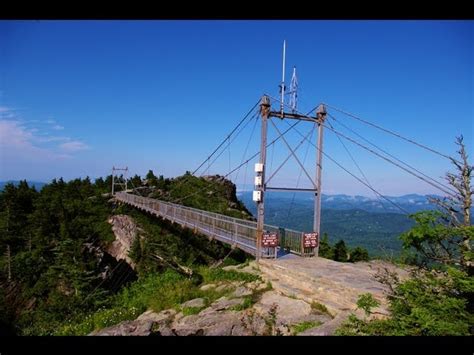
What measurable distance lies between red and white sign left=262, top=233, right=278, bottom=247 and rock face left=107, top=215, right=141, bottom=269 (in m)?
11.2

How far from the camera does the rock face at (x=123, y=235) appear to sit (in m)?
20.7

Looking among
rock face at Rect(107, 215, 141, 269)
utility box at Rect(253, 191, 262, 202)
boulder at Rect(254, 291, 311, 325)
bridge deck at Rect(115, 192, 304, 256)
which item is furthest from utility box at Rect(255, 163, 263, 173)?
rock face at Rect(107, 215, 141, 269)

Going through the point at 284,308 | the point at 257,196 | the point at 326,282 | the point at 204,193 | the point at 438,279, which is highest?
the point at 257,196

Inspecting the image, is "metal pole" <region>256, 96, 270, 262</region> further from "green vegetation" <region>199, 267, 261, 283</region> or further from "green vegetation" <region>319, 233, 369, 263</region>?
"green vegetation" <region>319, 233, 369, 263</region>

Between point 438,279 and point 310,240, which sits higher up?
point 438,279

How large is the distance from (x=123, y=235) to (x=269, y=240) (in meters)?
13.7

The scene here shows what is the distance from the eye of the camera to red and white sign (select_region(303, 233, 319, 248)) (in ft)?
36.5

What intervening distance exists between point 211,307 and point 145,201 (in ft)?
44.2

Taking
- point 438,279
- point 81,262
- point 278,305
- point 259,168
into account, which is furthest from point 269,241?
point 81,262

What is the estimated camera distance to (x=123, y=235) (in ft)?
72.4

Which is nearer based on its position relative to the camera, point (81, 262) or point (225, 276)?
point (225, 276)

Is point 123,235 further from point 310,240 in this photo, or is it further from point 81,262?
point 310,240

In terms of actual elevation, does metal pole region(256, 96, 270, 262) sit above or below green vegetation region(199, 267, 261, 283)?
above

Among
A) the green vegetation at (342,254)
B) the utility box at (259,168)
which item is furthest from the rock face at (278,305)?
the green vegetation at (342,254)
